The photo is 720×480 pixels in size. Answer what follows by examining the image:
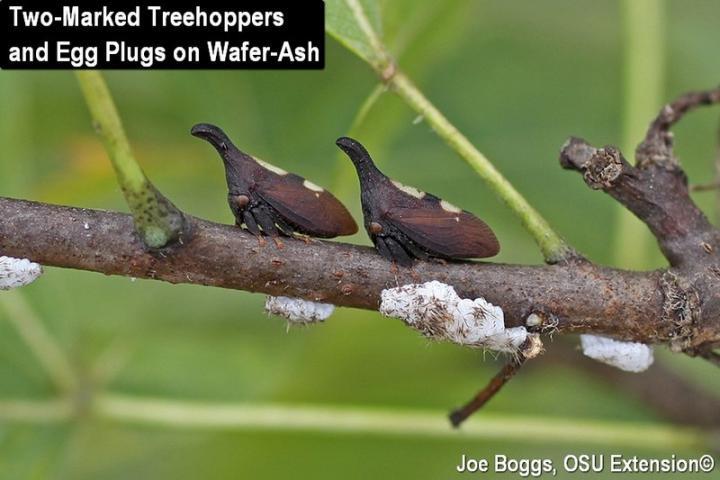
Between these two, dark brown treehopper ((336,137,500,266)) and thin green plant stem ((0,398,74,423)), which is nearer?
dark brown treehopper ((336,137,500,266))

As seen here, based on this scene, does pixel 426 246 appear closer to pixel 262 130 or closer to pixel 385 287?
pixel 385 287

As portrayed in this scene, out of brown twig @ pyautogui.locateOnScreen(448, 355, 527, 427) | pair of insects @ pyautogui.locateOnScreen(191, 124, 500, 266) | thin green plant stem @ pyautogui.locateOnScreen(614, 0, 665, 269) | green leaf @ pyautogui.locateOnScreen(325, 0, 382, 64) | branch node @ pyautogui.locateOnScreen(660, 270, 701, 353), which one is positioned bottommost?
brown twig @ pyautogui.locateOnScreen(448, 355, 527, 427)

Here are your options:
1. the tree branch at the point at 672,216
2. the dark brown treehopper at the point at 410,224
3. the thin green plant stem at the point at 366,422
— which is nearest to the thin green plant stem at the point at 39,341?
the thin green plant stem at the point at 366,422

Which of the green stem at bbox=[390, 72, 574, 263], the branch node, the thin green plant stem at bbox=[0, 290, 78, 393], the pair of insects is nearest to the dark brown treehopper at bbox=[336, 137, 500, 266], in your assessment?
the pair of insects

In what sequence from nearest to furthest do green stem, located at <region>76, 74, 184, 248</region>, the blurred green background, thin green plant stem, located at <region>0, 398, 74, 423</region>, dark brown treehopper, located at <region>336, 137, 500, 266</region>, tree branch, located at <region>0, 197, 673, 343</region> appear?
green stem, located at <region>76, 74, 184, 248</region>, tree branch, located at <region>0, 197, 673, 343</region>, dark brown treehopper, located at <region>336, 137, 500, 266</region>, thin green plant stem, located at <region>0, 398, 74, 423</region>, the blurred green background

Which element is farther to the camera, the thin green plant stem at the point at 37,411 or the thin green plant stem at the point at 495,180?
the thin green plant stem at the point at 37,411

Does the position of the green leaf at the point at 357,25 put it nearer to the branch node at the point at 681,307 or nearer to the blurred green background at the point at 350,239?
the blurred green background at the point at 350,239

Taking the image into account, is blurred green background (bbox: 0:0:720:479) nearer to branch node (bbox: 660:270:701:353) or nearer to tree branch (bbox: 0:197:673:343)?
tree branch (bbox: 0:197:673:343)
